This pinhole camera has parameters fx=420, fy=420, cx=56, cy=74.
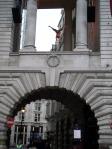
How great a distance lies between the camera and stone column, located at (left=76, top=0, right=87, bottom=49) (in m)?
27.9

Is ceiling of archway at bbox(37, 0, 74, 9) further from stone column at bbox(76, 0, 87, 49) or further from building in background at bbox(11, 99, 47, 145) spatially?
building in background at bbox(11, 99, 47, 145)

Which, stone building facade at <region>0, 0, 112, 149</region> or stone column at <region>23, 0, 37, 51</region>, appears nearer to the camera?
stone building facade at <region>0, 0, 112, 149</region>

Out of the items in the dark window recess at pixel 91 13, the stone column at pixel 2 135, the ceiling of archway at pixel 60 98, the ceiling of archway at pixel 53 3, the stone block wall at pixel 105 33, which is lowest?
the stone column at pixel 2 135

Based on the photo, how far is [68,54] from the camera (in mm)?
27344

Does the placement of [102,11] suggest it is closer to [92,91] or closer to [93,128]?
[92,91]

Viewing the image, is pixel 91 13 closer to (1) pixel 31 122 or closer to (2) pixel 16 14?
(2) pixel 16 14

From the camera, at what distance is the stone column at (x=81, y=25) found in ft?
91.5

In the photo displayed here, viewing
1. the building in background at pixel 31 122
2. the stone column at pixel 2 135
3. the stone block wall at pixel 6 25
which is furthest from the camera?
the building in background at pixel 31 122

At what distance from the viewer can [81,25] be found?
2833 centimetres

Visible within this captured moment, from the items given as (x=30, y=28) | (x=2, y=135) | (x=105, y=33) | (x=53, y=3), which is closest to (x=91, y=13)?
(x=105, y=33)

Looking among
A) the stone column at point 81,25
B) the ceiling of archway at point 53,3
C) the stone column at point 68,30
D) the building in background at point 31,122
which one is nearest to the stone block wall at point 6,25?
the stone column at point 81,25

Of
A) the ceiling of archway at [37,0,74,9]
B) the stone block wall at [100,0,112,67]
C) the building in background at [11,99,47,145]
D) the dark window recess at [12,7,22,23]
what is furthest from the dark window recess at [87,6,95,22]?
the building in background at [11,99,47,145]

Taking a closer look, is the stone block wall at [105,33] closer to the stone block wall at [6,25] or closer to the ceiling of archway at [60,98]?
the ceiling of archway at [60,98]

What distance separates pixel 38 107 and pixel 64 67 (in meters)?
82.9
